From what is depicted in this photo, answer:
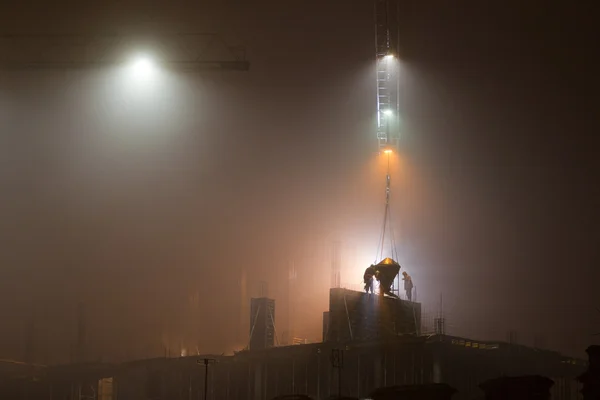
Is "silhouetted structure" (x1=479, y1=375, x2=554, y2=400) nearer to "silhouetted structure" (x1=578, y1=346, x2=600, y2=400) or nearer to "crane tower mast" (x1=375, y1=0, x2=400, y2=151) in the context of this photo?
"silhouetted structure" (x1=578, y1=346, x2=600, y2=400)

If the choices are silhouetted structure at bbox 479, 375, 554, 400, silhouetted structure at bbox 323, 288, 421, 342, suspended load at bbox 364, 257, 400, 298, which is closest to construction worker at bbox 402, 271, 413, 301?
silhouetted structure at bbox 323, 288, 421, 342

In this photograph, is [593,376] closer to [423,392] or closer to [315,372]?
[423,392]

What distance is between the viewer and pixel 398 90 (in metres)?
60.1

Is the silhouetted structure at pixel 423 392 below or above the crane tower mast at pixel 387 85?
below

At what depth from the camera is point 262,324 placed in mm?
57594

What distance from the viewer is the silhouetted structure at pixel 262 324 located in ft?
187

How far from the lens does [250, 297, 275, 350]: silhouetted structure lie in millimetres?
56969

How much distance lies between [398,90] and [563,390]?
25106mm

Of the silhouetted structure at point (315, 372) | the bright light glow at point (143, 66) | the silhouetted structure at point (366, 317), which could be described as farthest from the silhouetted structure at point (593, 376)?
the bright light glow at point (143, 66)

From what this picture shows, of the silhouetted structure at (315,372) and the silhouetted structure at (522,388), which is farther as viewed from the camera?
the silhouetted structure at (315,372)

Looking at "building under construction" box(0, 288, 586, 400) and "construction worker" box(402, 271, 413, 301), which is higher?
"construction worker" box(402, 271, 413, 301)

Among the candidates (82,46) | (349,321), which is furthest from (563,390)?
(82,46)

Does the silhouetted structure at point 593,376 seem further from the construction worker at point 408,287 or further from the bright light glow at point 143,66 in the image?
the bright light glow at point 143,66

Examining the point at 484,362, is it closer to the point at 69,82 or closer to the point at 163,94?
the point at 163,94
